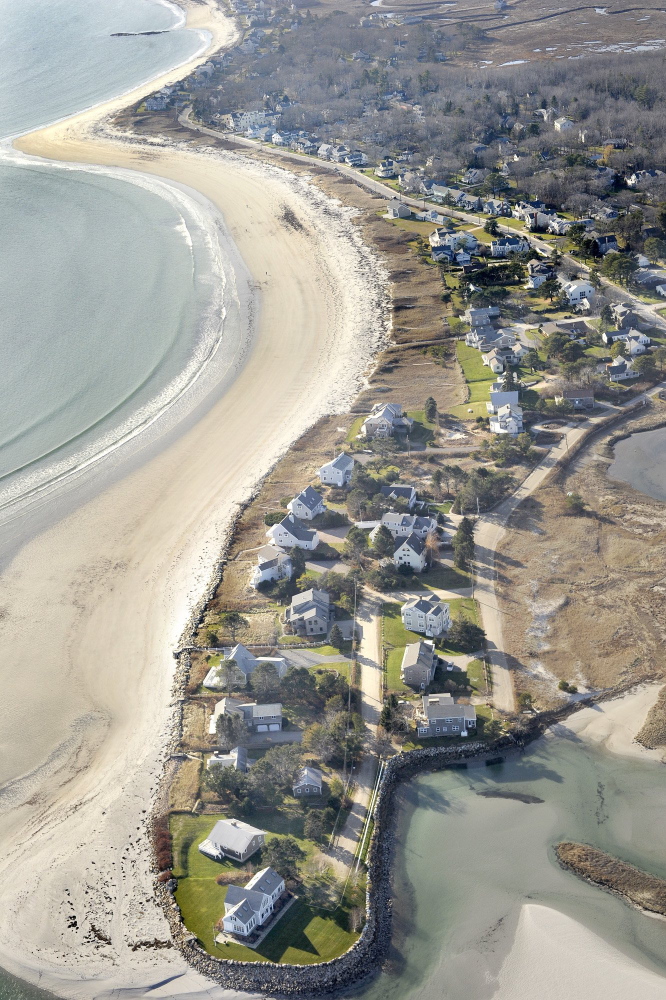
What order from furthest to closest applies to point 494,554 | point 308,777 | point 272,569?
point 494,554, point 272,569, point 308,777

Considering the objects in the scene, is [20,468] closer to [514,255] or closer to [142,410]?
[142,410]

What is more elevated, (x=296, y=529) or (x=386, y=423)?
(x=386, y=423)

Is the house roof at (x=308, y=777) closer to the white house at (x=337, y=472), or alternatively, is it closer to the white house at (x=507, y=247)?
the white house at (x=337, y=472)

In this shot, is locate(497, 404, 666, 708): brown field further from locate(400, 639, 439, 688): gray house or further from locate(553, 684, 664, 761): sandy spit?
locate(400, 639, 439, 688): gray house

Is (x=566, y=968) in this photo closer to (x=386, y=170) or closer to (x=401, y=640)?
(x=401, y=640)

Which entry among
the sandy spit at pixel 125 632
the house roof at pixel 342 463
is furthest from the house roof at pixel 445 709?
the house roof at pixel 342 463

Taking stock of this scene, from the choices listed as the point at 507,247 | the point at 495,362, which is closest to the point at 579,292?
the point at 507,247

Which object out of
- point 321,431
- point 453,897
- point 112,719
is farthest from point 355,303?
point 453,897
